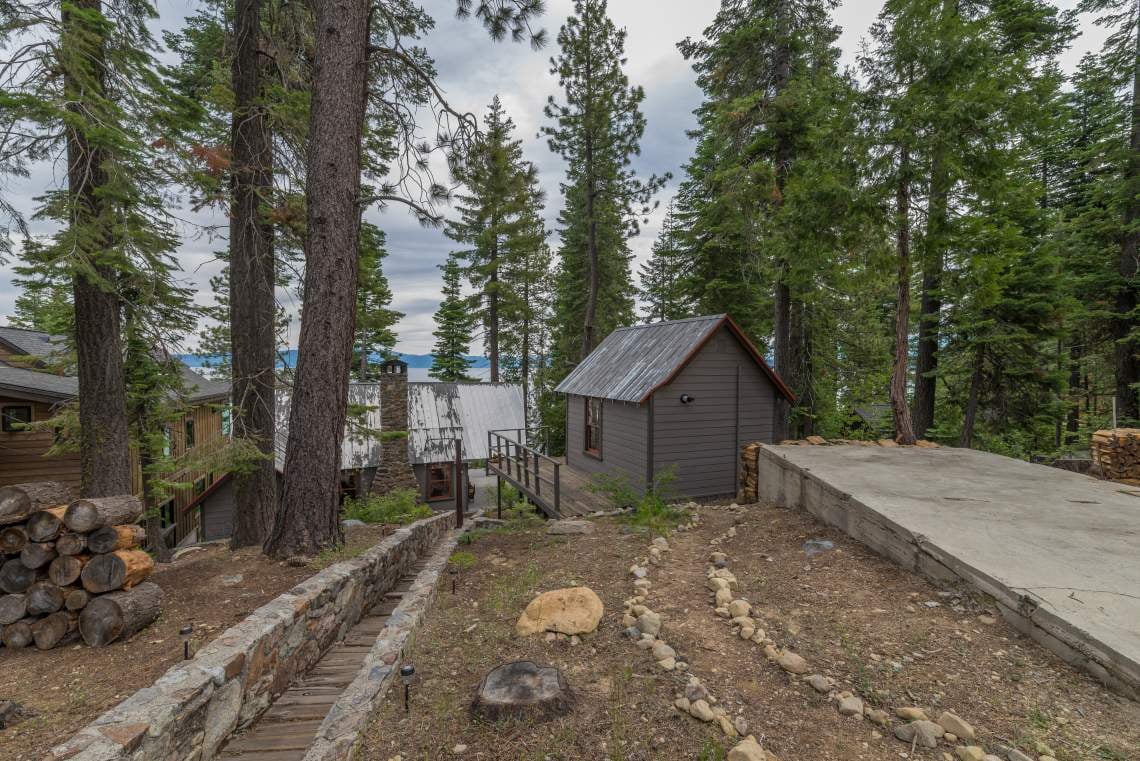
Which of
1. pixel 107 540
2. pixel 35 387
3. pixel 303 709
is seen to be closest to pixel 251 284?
pixel 107 540

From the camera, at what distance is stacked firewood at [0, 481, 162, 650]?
354cm

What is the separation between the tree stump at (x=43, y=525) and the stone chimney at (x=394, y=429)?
1064cm

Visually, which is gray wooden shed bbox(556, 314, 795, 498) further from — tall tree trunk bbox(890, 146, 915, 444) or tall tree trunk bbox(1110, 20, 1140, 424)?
tall tree trunk bbox(1110, 20, 1140, 424)

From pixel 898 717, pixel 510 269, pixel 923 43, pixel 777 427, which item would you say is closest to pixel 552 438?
pixel 510 269

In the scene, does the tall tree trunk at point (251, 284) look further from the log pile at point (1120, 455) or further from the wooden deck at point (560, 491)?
the log pile at point (1120, 455)

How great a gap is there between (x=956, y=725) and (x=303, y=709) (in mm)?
4009

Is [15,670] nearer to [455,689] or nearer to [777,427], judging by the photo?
[455,689]

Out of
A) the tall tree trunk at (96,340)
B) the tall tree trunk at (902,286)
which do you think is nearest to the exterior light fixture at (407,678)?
the tall tree trunk at (96,340)

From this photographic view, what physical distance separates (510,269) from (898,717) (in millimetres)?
21238

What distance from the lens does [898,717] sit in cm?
237

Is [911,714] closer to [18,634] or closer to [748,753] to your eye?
[748,753]

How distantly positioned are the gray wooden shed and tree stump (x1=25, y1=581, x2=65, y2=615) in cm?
814

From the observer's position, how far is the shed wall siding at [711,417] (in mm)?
9750

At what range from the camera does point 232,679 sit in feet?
10.0
